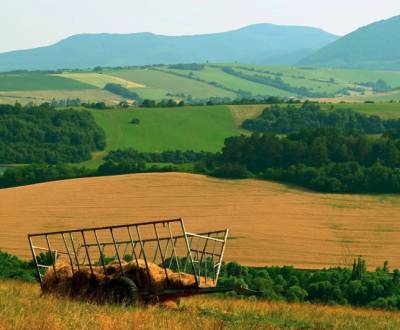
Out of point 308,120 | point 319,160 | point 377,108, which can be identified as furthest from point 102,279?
point 377,108

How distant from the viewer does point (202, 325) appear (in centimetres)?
1683

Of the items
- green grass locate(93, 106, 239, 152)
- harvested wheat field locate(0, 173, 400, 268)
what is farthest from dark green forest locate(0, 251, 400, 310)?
green grass locate(93, 106, 239, 152)

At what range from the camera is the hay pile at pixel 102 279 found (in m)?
20.5

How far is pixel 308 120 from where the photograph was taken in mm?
170500

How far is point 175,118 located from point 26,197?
72.2 m

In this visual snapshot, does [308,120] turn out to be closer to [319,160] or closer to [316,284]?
[319,160]

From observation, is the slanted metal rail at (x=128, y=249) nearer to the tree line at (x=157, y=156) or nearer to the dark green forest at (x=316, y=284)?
the dark green forest at (x=316, y=284)

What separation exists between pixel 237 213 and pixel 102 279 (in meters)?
68.8

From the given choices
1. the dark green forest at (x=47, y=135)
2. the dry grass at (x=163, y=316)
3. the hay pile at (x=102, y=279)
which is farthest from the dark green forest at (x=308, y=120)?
the hay pile at (x=102, y=279)

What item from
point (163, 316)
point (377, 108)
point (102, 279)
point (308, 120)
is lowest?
point (308, 120)

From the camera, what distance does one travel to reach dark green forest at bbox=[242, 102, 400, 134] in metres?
164

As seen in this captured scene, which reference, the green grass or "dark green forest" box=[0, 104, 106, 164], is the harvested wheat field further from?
the green grass

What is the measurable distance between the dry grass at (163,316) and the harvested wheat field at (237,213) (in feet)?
145

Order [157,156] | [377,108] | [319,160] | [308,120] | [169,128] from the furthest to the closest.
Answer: [377,108] → [308,120] → [169,128] → [157,156] → [319,160]
